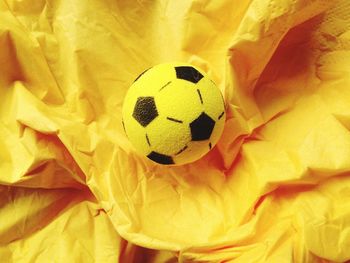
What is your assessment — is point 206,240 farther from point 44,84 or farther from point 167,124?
point 44,84

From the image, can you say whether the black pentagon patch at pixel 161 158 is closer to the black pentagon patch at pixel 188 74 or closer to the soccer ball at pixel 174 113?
the soccer ball at pixel 174 113

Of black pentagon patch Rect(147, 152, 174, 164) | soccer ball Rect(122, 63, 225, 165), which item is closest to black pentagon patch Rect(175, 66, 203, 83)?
soccer ball Rect(122, 63, 225, 165)

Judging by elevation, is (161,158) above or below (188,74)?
below

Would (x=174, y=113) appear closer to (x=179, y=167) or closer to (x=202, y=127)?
(x=202, y=127)

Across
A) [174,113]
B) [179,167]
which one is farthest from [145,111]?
[179,167]

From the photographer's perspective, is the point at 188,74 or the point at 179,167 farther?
the point at 179,167

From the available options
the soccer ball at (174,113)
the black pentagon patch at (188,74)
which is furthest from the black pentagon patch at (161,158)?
the black pentagon patch at (188,74)

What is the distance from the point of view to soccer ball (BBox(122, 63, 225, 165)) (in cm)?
58

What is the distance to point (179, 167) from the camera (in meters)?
0.71

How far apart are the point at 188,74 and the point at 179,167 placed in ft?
0.59

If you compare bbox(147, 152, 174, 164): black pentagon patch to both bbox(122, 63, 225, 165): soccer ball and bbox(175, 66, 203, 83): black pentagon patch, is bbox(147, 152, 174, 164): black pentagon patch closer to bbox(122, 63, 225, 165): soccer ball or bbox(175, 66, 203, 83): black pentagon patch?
bbox(122, 63, 225, 165): soccer ball

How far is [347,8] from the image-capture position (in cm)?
73

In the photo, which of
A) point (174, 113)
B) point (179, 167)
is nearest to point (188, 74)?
point (174, 113)

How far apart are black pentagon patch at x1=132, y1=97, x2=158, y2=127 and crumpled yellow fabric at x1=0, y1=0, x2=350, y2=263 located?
12 cm
